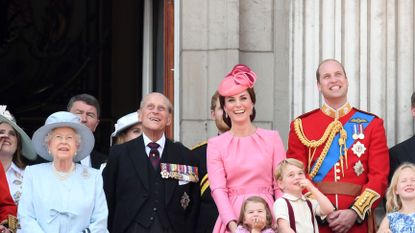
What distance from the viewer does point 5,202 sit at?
9.23 m

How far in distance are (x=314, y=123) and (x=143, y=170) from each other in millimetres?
1215

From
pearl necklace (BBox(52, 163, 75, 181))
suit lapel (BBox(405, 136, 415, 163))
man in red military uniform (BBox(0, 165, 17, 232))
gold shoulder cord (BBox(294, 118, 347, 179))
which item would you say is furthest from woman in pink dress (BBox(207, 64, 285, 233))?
man in red military uniform (BBox(0, 165, 17, 232))

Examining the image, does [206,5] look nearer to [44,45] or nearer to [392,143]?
[392,143]

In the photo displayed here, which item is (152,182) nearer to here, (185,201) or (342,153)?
(185,201)

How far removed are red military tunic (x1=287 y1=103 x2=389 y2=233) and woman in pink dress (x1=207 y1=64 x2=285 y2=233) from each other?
37 centimetres

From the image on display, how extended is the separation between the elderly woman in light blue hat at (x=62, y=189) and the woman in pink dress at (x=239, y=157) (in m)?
0.78

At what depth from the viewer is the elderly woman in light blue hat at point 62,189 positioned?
922 cm

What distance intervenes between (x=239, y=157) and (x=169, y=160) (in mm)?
654

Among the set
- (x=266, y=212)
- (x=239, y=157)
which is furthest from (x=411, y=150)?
(x=266, y=212)

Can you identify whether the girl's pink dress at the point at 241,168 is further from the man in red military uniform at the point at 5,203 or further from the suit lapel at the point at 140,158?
the man in red military uniform at the point at 5,203

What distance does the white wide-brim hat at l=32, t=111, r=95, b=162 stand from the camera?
373 inches

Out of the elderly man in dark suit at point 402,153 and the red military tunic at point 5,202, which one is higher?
the elderly man in dark suit at point 402,153

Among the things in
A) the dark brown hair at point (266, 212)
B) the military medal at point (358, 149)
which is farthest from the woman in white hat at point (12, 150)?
the military medal at point (358, 149)

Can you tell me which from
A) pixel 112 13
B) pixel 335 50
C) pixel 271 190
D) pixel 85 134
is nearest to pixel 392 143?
pixel 335 50
